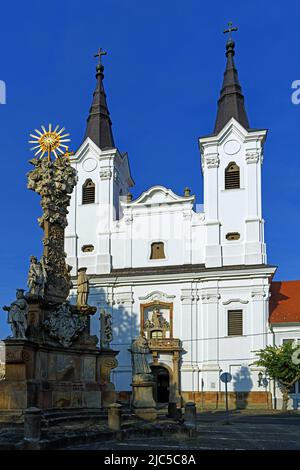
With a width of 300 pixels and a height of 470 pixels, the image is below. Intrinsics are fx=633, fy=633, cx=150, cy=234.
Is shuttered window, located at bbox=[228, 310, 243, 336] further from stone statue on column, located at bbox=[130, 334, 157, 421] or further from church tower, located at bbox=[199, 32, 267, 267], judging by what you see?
stone statue on column, located at bbox=[130, 334, 157, 421]

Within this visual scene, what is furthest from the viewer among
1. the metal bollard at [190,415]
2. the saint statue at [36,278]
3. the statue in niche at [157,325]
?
the statue in niche at [157,325]

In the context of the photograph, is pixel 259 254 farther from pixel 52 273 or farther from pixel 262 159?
pixel 52 273

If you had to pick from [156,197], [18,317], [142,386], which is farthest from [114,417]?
[156,197]

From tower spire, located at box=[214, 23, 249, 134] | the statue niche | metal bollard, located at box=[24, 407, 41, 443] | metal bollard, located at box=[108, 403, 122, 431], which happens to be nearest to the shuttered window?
the statue niche

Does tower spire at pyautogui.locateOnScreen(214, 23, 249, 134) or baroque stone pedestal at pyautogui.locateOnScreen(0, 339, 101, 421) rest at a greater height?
tower spire at pyautogui.locateOnScreen(214, 23, 249, 134)

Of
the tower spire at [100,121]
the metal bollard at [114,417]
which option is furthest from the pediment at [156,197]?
the metal bollard at [114,417]

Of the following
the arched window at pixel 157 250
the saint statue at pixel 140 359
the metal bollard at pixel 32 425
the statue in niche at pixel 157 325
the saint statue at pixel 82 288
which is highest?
the arched window at pixel 157 250

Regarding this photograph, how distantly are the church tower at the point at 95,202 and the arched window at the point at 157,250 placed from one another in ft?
10.0

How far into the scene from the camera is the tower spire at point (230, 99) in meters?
44.8

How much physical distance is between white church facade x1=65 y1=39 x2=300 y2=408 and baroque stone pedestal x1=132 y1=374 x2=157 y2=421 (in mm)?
18174

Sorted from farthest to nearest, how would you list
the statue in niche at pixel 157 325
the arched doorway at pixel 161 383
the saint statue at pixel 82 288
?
the statue in niche at pixel 157 325
the arched doorway at pixel 161 383
the saint statue at pixel 82 288

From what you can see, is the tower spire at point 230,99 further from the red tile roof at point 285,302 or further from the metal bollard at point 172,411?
the metal bollard at point 172,411

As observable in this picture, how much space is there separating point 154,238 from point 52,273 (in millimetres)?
23790

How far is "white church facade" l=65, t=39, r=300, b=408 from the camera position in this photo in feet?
132
